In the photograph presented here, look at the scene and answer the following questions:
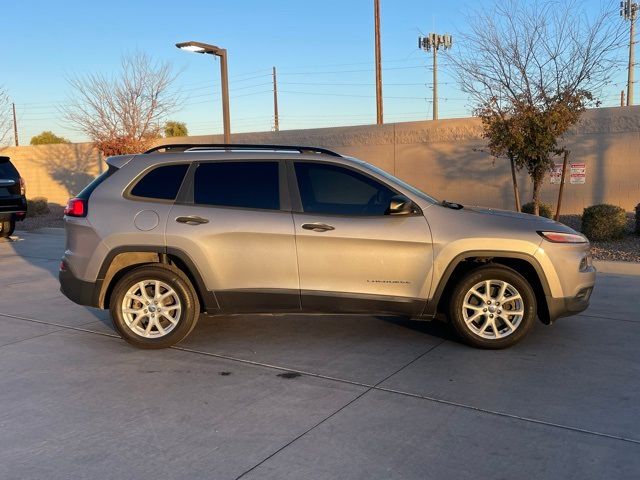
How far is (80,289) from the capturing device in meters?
5.55

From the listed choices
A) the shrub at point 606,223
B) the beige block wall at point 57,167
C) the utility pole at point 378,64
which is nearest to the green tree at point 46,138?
the beige block wall at point 57,167

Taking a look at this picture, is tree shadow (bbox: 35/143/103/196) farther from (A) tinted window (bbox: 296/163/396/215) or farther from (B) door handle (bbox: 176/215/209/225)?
(A) tinted window (bbox: 296/163/396/215)

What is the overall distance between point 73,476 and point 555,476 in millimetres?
2680

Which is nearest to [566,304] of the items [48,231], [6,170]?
[6,170]

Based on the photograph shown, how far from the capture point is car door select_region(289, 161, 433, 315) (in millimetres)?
5191

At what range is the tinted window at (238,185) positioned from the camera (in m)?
5.43

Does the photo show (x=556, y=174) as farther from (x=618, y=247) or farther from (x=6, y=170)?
(x=6, y=170)

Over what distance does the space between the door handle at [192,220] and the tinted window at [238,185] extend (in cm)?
17

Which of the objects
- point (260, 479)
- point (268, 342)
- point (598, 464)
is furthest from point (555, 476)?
point (268, 342)

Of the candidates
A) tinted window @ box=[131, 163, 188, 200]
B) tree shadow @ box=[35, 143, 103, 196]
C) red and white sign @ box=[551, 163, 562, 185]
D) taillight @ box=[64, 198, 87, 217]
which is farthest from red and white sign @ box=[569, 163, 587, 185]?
tree shadow @ box=[35, 143, 103, 196]

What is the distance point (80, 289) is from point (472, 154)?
12.1 meters

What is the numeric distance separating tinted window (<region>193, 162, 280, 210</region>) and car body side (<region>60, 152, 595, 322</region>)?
7cm

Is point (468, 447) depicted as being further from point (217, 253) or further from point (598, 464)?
point (217, 253)

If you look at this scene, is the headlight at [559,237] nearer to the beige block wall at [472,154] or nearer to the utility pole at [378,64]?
the beige block wall at [472,154]
